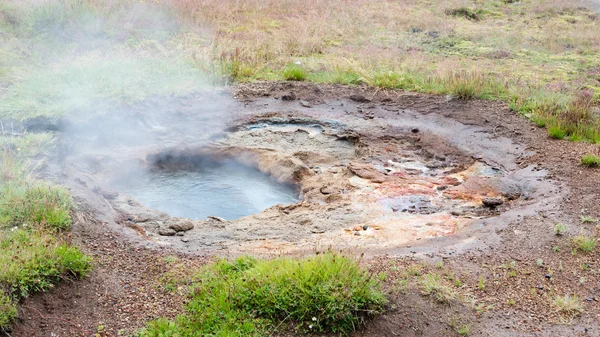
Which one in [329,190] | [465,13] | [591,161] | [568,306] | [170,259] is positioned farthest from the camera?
[465,13]

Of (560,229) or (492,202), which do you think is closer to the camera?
(560,229)

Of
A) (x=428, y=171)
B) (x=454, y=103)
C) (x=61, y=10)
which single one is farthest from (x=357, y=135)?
(x=61, y=10)

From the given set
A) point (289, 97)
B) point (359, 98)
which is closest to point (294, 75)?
point (289, 97)

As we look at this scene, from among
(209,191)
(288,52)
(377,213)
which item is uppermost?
(288,52)

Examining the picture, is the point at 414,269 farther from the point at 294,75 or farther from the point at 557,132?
the point at 294,75

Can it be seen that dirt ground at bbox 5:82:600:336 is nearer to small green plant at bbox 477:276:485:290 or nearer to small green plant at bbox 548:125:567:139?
small green plant at bbox 477:276:485:290

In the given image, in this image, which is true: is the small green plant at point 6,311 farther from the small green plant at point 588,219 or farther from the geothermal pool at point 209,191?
the small green plant at point 588,219

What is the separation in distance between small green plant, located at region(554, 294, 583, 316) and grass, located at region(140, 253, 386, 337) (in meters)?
1.69

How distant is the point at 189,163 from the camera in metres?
9.72

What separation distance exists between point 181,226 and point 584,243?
15.7 feet

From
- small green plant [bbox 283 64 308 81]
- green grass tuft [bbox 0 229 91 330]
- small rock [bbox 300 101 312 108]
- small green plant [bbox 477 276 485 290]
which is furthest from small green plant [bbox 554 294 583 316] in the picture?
small green plant [bbox 283 64 308 81]

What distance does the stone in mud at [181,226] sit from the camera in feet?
23.6

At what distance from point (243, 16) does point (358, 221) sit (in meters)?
12.4

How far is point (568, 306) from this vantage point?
522 centimetres
